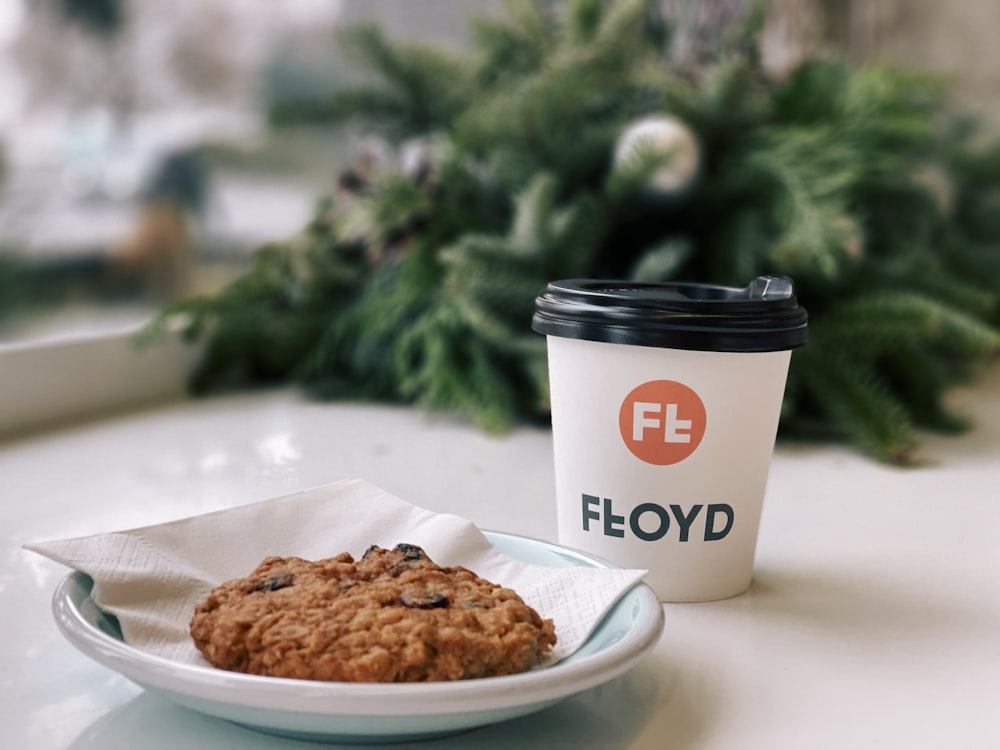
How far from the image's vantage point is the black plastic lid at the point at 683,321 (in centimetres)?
54

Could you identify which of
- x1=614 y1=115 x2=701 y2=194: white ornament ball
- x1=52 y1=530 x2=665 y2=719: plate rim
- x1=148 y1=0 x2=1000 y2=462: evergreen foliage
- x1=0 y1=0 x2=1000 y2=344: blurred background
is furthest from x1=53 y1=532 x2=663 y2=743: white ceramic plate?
x1=0 y1=0 x2=1000 y2=344: blurred background

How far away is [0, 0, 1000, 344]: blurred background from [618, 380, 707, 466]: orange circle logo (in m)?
0.86

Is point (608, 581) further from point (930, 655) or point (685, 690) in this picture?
point (930, 655)

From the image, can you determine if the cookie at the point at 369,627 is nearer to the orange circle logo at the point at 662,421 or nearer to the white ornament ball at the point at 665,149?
the orange circle logo at the point at 662,421

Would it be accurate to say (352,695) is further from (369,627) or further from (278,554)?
(278,554)

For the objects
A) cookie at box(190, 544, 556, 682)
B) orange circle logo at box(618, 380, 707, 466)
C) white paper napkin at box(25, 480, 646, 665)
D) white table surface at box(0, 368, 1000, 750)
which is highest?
orange circle logo at box(618, 380, 707, 466)

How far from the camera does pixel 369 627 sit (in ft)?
1.37

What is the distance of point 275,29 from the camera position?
59.0 inches

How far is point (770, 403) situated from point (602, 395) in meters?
0.09

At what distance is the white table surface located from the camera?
44 cm

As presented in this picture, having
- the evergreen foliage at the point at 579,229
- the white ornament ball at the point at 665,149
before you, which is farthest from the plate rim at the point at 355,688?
the white ornament ball at the point at 665,149

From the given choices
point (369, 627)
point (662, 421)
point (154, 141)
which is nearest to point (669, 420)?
point (662, 421)

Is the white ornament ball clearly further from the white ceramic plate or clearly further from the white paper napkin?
the white ceramic plate

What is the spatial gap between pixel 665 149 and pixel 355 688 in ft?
2.81
